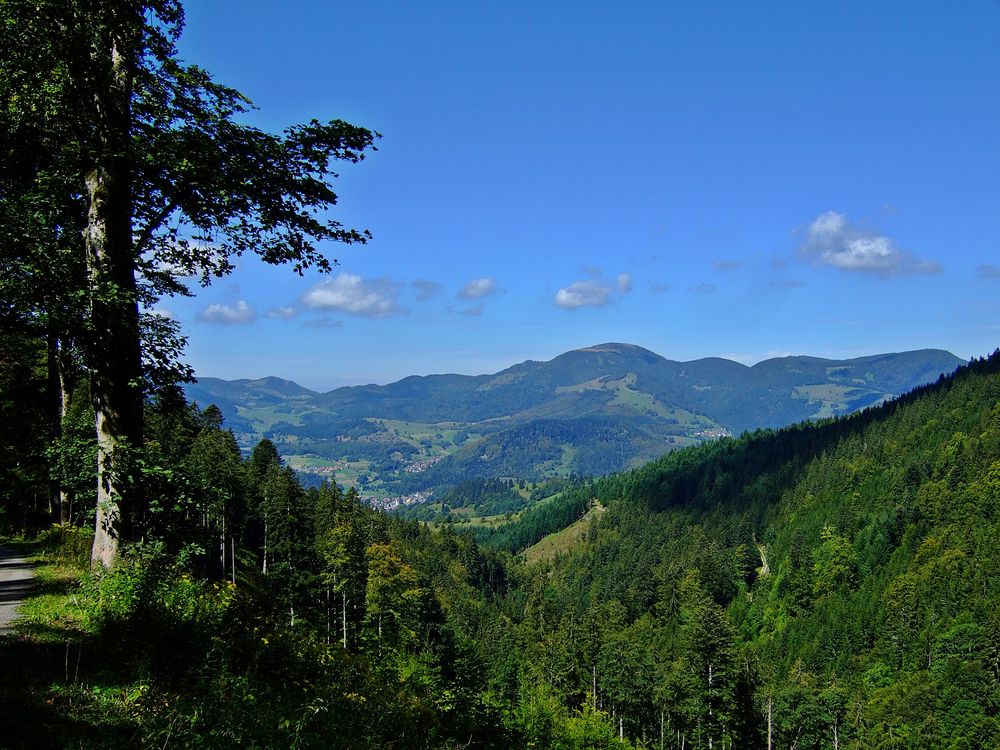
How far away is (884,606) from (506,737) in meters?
114

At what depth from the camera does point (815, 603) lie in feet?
379

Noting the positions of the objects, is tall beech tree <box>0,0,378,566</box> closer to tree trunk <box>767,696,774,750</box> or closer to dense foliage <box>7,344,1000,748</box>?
dense foliage <box>7,344,1000,748</box>

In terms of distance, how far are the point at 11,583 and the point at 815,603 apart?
13341cm

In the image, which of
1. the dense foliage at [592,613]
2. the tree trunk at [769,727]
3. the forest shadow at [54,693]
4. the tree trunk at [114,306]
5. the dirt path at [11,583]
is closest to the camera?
the forest shadow at [54,693]

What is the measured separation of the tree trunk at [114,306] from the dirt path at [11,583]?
85.2 inches

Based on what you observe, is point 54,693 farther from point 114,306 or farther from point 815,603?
point 815,603

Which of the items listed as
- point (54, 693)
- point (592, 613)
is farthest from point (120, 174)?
point (592, 613)

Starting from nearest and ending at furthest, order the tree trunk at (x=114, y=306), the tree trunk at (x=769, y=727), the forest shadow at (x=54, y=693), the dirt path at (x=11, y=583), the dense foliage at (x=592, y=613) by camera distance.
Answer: the forest shadow at (x=54, y=693) → the dense foliage at (x=592, y=613) → the tree trunk at (x=114, y=306) → the dirt path at (x=11, y=583) → the tree trunk at (x=769, y=727)

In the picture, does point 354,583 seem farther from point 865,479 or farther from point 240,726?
point 865,479

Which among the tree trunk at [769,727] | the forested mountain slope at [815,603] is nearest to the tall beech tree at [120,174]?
the forested mountain slope at [815,603]

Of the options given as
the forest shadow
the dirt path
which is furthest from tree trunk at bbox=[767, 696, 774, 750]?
the forest shadow

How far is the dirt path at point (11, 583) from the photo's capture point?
9742 mm

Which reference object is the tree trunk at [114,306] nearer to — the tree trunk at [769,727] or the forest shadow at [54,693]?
the forest shadow at [54,693]

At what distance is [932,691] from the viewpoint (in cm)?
7231
